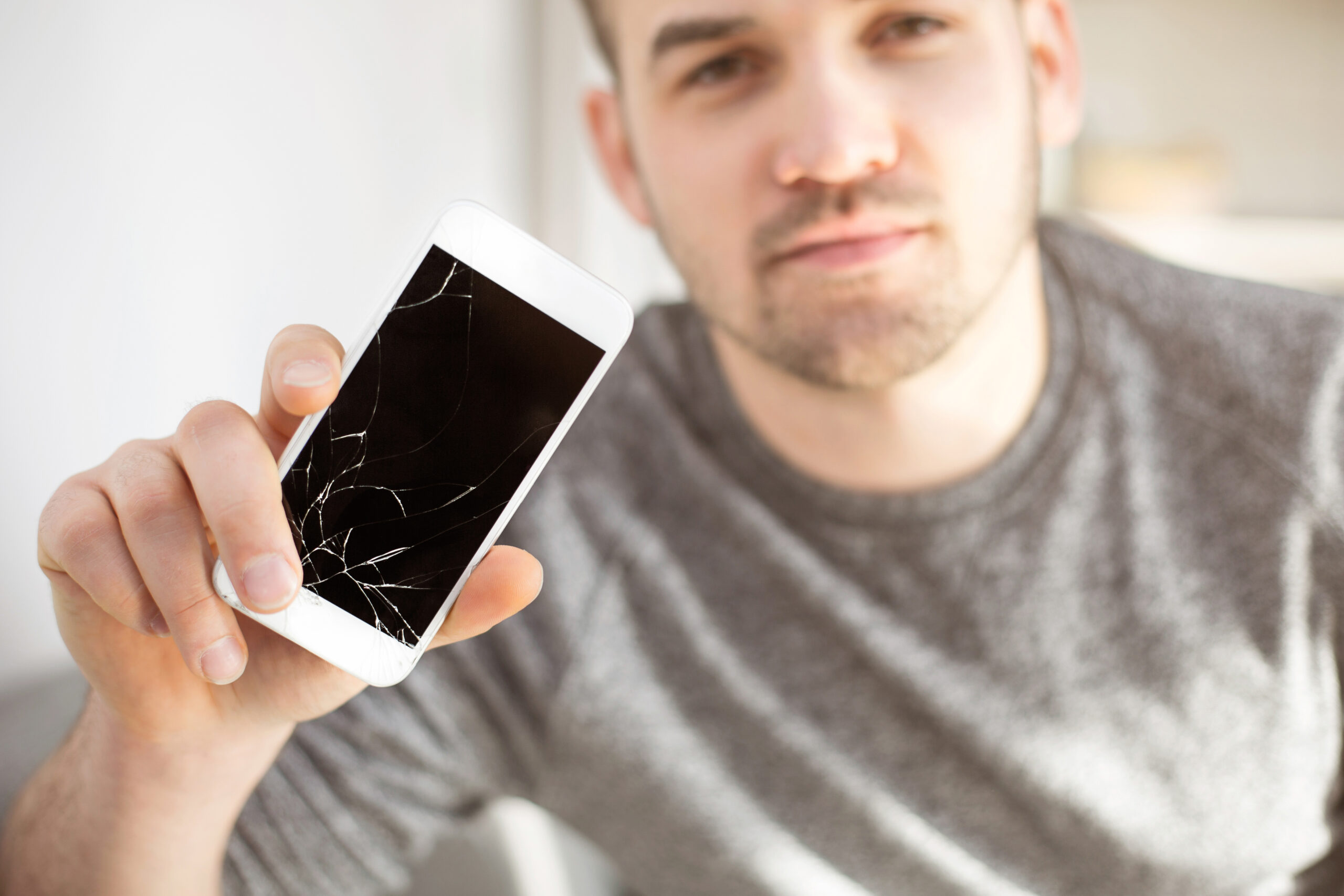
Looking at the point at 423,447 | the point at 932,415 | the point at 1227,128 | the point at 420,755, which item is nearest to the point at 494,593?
the point at 423,447

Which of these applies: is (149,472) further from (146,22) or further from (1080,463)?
(1080,463)

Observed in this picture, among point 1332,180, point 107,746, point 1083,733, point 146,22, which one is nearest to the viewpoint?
point 107,746

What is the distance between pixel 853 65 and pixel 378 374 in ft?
1.41

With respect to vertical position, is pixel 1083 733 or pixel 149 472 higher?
pixel 1083 733

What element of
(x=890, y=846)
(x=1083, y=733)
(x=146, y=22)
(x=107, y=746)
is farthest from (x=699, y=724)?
(x=146, y=22)

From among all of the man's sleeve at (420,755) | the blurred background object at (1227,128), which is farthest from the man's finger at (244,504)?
the blurred background object at (1227,128)

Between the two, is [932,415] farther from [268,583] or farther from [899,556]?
[268,583]

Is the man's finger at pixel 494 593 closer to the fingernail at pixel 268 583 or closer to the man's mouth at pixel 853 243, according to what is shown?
the fingernail at pixel 268 583

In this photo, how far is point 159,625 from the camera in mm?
425

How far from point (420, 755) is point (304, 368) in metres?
0.44

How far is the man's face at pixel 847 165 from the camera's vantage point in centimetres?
64

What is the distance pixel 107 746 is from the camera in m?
0.50

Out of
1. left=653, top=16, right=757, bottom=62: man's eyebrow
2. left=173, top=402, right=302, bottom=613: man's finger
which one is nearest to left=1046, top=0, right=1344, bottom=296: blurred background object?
left=653, top=16, right=757, bottom=62: man's eyebrow

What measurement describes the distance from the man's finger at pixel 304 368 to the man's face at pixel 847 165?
369 mm
